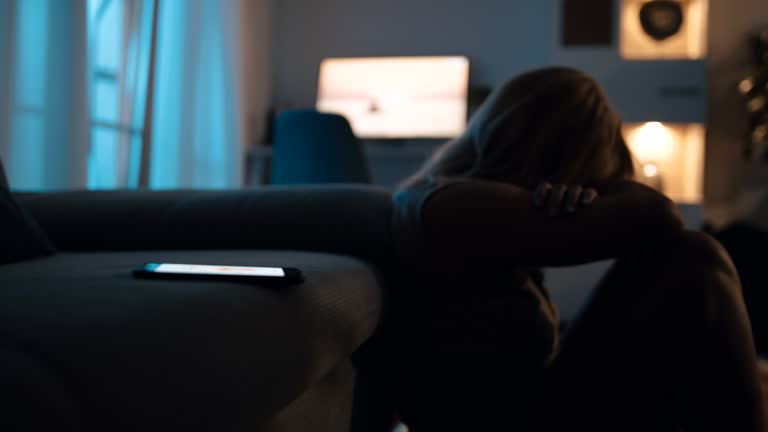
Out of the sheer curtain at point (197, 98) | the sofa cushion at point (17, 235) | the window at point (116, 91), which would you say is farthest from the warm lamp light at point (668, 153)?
the sofa cushion at point (17, 235)

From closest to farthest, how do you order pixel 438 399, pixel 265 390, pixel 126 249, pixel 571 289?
pixel 265 390 → pixel 438 399 → pixel 126 249 → pixel 571 289

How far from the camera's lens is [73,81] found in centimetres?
218

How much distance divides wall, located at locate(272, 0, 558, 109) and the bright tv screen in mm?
203

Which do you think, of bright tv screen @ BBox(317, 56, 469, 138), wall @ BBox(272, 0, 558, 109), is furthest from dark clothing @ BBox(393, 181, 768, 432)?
wall @ BBox(272, 0, 558, 109)

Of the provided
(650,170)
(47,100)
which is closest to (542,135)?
(47,100)

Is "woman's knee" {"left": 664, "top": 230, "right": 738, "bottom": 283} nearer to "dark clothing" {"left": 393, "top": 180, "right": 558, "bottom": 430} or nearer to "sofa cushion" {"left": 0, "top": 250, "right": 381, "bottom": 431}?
"dark clothing" {"left": 393, "top": 180, "right": 558, "bottom": 430}

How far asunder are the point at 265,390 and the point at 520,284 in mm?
508

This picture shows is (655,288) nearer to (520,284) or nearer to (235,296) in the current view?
(520,284)

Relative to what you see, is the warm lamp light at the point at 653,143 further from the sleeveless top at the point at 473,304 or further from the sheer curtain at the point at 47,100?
the sleeveless top at the point at 473,304

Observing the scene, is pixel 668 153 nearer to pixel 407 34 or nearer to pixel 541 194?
pixel 407 34

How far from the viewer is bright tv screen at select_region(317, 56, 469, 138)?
150 inches

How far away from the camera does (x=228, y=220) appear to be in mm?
1087

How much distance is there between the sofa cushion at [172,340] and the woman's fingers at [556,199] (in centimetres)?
29

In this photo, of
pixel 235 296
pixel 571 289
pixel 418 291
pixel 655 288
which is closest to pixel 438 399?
pixel 418 291
